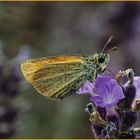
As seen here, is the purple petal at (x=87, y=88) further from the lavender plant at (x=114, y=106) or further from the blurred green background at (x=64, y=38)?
the blurred green background at (x=64, y=38)

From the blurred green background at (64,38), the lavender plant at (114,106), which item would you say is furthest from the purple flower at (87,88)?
the blurred green background at (64,38)

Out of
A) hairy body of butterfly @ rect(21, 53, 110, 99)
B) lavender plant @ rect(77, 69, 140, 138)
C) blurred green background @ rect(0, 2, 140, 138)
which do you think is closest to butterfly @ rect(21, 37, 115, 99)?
hairy body of butterfly @ rect(21, 53, 110, 99)

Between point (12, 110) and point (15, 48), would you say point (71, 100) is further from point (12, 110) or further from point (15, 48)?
point (12, 110)

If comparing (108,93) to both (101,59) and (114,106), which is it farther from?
(101,59)

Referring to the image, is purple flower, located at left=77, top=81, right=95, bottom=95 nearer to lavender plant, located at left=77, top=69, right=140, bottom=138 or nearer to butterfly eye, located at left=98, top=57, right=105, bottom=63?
lavender plant, located at left=77, top=69, right=140, bottom=138

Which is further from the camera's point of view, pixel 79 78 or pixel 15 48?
pixel 15 48

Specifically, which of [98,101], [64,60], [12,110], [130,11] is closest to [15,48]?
[130,11]

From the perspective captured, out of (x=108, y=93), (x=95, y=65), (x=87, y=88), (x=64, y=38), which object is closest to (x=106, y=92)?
(x=108, y=93)
